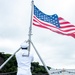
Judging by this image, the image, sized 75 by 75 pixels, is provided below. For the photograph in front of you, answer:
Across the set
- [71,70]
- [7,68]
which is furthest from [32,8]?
[7,68]

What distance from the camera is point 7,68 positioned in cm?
3362

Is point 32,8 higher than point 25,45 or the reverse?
higher

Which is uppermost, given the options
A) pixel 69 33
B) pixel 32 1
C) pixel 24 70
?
pixel 32 1

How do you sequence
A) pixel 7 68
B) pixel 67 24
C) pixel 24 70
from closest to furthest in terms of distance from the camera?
pixel 24 70, pixel 67 24, pixel 7 68

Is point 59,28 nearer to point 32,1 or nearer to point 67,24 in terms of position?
point 67,24

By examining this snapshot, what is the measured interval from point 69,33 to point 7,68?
1881cm

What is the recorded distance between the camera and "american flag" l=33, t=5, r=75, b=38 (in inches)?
594

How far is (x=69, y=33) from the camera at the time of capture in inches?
603

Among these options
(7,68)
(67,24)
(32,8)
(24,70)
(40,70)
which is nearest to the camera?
(24,70)

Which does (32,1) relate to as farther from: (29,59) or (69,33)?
(29,59)

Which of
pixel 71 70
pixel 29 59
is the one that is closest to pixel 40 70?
pixel 71 70

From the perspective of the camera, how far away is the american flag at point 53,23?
1508 centimetres

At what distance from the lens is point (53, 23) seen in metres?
15.4

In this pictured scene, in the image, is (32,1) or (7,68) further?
(7,68)
